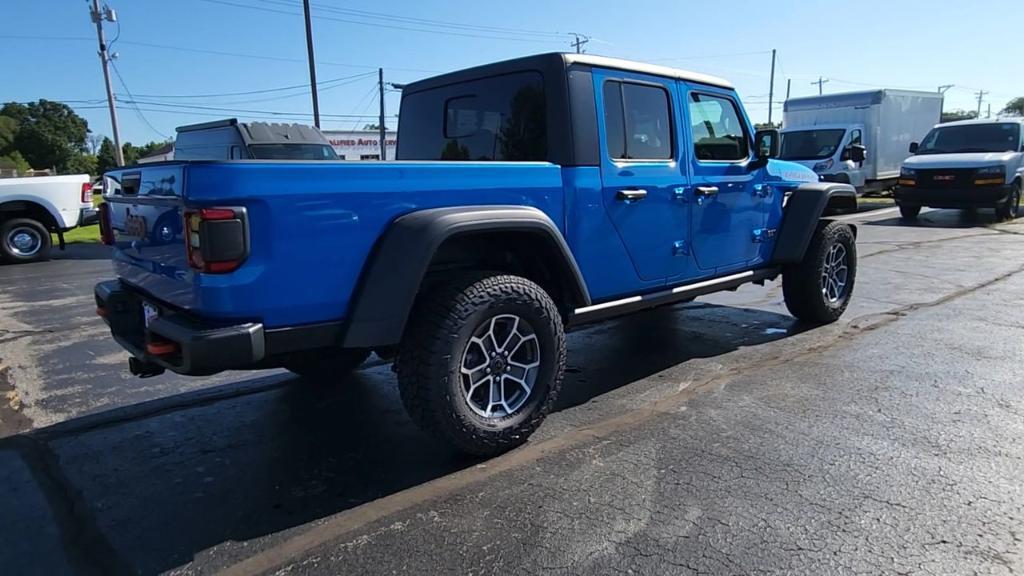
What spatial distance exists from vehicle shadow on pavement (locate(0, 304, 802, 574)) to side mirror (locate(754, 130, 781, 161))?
5.62 ft

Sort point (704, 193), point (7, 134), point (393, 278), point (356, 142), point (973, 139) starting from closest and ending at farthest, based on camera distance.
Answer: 1. point (393, 278)
2. point (704, 193)
3. point (973, 139)
4. point (356, 142)
5. point (7, 134)

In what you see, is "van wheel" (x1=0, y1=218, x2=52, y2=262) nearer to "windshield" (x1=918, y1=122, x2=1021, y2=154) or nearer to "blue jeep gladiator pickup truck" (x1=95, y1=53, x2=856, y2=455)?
"blue jeep gladiator pickup truck" (x1=95, y1=53, x2=856, y2=455)

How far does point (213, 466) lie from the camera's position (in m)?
3.39

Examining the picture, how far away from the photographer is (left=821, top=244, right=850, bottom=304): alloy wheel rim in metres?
5.74

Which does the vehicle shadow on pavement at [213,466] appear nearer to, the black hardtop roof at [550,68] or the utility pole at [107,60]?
the black hardtop roof at [550,68]

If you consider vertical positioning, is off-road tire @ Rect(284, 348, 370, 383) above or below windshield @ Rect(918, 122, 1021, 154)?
below

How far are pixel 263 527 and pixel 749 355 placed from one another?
3666 millimetres

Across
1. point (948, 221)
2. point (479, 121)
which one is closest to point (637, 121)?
point (479, 121)

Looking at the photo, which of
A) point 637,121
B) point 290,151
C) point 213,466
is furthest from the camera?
point 290,151

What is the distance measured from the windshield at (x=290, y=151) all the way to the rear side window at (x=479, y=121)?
9518 mm

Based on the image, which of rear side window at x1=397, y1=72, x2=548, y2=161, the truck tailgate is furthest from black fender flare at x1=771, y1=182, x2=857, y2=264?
the truck tailgate

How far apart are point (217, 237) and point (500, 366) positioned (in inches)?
58.4

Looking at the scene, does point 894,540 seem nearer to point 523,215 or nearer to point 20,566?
point 523,215

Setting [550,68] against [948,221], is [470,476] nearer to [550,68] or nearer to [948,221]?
[550,68]
